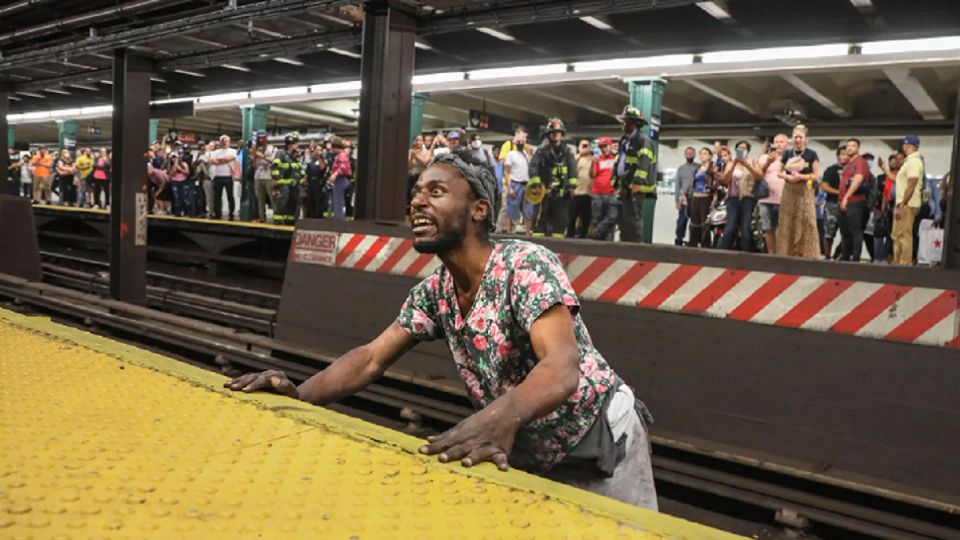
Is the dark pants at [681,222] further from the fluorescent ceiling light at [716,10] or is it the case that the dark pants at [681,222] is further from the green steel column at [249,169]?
the green steel column at [249,169]

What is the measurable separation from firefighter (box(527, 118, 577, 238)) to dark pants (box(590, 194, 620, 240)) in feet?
1.79

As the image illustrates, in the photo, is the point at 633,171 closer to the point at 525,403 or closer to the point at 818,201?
the point at 818,201

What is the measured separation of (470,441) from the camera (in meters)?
1.82

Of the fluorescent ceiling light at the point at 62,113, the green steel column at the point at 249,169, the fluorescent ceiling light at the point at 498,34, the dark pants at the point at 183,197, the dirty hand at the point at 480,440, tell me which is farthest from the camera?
the fluorescent ceiling light at the point at 62,113

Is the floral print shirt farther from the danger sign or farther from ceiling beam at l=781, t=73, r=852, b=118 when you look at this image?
ceiling beam at l=781, t=73, r=852, b=118

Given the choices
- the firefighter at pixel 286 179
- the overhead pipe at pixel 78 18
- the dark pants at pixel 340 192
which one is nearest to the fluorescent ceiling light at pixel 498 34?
the overhead pipe at pixel 78 18

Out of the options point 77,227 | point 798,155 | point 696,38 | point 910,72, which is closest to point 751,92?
point 910,72

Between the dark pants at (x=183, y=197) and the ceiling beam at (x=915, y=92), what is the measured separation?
15.7 m

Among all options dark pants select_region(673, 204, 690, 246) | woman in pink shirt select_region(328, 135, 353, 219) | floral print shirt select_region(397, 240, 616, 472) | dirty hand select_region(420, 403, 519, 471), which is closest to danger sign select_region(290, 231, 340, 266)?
floral print shirt select_region(397, 240, 616, 472)

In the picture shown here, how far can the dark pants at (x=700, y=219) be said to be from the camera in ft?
46.3

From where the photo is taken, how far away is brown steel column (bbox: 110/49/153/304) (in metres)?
9.66

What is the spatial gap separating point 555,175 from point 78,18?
7.23m

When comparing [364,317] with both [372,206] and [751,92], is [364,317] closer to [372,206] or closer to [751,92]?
[372,206]

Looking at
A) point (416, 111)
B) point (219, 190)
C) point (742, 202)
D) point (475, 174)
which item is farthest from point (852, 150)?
point (219, 190)
